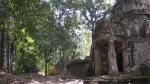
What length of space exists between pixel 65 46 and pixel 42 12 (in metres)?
10.0

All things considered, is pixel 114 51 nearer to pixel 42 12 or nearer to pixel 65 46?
pixel 42 12

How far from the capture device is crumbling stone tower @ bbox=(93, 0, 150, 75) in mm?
15500

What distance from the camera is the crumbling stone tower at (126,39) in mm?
15500

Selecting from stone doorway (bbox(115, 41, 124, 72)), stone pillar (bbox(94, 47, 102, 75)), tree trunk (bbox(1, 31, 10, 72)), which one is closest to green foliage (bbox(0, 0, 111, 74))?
tree trunk (bbox(1, 31, 10, 72))

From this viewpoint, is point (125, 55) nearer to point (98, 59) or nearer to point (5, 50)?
point (98, 59)

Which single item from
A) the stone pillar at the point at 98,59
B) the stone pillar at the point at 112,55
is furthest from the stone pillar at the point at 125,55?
the stone pillar at the point at 98,59

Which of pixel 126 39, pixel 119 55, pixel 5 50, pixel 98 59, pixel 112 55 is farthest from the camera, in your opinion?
pixel 5 50

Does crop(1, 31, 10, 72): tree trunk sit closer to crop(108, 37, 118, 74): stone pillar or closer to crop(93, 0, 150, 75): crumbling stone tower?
crop(93, 0, 150, 75): crumbling stone tower

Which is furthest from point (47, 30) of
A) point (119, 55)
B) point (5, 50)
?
point (119, 55)

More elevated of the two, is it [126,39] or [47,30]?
[47,30]

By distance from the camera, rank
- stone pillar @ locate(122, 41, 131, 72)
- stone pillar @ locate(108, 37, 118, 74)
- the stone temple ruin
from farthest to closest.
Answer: stone pillar @ locate(122, 41, 131, 72) < the stone temple ruin < stone pillar @ locate(108, 37, 118, 74)

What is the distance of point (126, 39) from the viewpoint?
621 inches

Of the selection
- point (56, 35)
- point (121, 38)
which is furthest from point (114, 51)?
point (56, 35)

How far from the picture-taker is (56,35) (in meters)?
25.9
